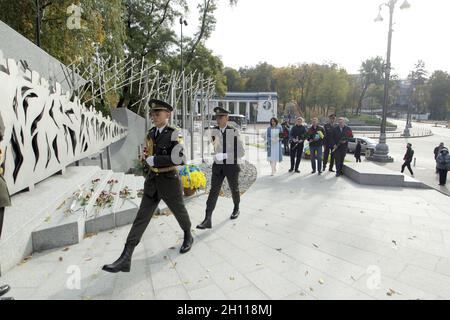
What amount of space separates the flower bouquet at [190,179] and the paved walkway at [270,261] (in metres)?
0.64

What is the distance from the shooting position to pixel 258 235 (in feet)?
13.4

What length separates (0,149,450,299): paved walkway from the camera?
2.72 meters

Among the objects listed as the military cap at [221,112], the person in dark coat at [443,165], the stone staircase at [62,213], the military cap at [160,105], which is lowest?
the person in dark coat at [443,165]

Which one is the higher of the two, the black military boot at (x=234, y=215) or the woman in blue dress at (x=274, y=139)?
the woman in blue dress at (x=274, y=139)

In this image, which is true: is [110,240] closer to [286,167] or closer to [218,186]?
[218,186]

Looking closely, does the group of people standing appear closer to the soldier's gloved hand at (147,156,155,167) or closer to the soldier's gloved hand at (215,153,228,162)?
the soldier's gloved hand at (215,153,228,162)

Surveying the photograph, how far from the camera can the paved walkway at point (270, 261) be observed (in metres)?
2.72

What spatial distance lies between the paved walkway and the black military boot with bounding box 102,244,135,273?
0.30 feet

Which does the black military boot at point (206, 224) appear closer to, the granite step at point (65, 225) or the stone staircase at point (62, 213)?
the stone staircase at point (62, 213)

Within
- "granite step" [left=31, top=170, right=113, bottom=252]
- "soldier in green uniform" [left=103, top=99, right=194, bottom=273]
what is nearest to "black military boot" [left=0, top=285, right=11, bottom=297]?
"granite step" [left=31, top=170, right=113, bottom=252]

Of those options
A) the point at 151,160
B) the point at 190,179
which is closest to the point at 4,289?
the point at 151,160

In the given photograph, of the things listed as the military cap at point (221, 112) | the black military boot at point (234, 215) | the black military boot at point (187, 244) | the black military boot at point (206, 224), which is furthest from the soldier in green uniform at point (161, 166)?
the black military boot at point (234, 215)

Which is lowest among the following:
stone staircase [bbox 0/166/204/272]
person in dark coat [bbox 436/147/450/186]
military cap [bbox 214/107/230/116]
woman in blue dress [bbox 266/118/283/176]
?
person in dark coat [bbox 436/147/450/186]
